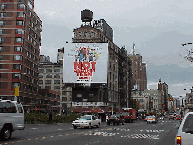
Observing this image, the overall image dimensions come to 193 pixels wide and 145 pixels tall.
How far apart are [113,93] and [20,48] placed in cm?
3239

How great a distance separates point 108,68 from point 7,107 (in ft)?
211

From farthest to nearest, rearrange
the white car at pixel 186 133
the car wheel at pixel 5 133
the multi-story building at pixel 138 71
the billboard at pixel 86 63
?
the multi-story building at pixel 138 71 → the billboard at pixel 86 63 → the car wheel at pixel 5 133 → the white car at pixel 186 133

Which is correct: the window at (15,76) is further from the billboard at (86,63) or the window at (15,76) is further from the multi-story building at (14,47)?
the billboard at (86,63)

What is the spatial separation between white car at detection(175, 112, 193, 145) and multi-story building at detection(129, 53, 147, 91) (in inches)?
6031

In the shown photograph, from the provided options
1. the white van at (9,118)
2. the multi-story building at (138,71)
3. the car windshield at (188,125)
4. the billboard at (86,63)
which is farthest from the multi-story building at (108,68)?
the multi-story building at (138,71)

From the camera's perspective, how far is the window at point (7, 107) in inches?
583

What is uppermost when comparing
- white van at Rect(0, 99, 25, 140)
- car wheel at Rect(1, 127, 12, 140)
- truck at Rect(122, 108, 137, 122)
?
white van at Rect(0, 99, 25, 140)

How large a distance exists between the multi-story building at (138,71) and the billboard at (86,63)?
92.9 metres

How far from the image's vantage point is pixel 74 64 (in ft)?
232

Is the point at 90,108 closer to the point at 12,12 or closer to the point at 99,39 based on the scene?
the point at 99,39

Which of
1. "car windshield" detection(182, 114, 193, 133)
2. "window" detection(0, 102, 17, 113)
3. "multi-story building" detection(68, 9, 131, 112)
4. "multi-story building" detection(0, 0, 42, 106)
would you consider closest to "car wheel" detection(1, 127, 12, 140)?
"window" detection(0, 102, 17, 113)

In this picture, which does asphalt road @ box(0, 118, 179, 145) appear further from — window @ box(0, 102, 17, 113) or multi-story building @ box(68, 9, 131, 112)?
multi-story building @ box(68, 9, 131, 112)

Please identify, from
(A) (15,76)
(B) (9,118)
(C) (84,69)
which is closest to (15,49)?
(A) (15,76)

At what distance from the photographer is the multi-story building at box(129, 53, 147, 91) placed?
536 feet
